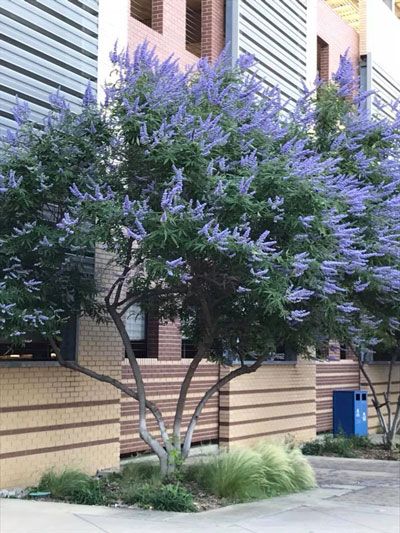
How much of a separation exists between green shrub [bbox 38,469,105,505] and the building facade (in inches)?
24.4

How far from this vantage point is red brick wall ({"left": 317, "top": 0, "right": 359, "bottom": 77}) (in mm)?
21281

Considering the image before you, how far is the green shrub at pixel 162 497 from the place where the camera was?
30.5 feet

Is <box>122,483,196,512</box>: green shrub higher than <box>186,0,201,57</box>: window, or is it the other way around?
<box>186,0,201,57</box>: window

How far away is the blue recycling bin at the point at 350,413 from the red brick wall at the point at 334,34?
29.0 feet

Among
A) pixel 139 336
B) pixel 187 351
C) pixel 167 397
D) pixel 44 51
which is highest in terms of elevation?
pixel 44 51

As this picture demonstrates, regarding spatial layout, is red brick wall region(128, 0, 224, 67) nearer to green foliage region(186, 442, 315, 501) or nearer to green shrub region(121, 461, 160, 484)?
green shrub region(121, 461, 160, 484)

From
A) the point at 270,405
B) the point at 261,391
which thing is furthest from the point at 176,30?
the point at 270,405

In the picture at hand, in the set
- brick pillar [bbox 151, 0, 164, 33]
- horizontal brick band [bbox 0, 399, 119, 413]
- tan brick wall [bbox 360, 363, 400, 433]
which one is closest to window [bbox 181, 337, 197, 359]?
horizontal brick band [bbox 0, 399, 119, 413]

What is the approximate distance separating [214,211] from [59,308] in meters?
2.49

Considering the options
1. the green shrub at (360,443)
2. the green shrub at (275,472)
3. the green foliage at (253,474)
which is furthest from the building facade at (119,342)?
the green shrub at (275,472)

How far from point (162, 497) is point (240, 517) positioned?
1004 millimetres

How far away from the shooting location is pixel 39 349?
1141 cm

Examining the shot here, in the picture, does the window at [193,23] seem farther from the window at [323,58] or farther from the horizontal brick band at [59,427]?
the horizontal brick band at [59,427]

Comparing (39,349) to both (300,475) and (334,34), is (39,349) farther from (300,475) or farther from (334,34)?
(334,34)
